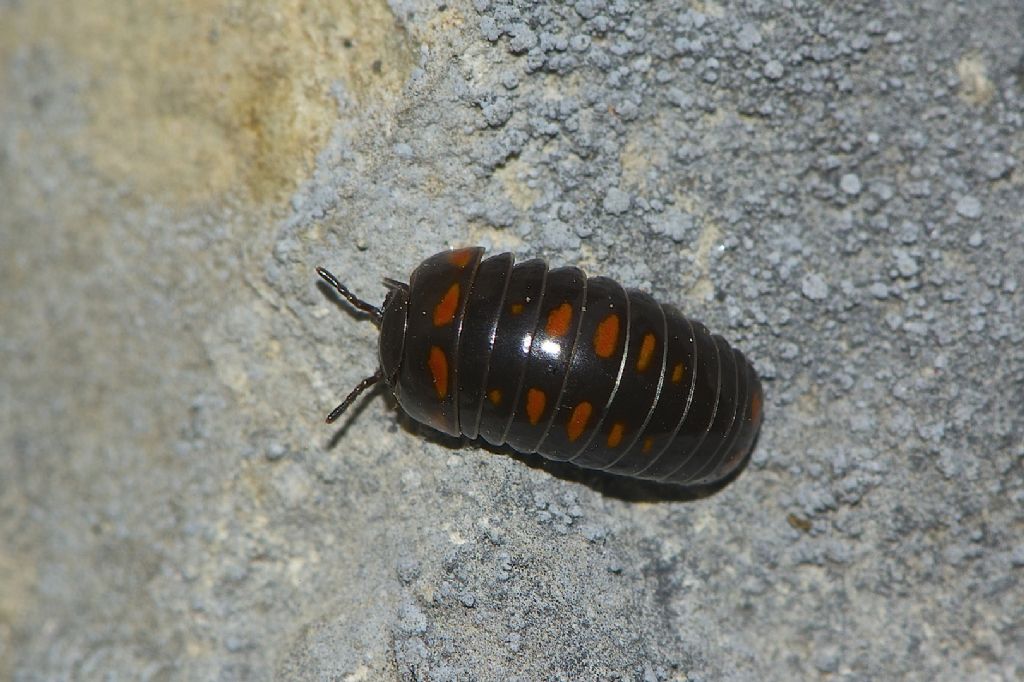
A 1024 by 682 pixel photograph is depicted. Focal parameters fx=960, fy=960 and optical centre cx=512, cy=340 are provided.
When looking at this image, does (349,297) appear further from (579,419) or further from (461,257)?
(579,419)

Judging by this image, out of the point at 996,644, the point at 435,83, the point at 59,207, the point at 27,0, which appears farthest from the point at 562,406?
the point at 27,0

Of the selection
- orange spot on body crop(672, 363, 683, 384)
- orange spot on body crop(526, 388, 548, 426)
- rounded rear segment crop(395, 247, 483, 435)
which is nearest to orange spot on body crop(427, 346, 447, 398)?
rounded rear segment crop(395, 247, 483, 435)

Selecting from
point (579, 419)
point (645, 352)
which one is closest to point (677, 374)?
point (645, 352)

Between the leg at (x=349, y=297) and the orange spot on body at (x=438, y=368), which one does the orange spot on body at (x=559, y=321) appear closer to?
the orange spot on body at (x=438, y=368)

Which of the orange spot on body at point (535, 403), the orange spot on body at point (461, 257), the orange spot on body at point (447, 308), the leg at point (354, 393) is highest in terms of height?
the orange spot on body at point (461, 257)

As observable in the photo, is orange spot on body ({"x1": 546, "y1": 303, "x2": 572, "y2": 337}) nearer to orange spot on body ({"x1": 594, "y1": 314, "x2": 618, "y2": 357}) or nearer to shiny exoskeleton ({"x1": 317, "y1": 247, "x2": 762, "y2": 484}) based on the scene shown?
shiny exoskeleton ({"x1": 317, "y1": 247, "x2": 762, "y2": 484})

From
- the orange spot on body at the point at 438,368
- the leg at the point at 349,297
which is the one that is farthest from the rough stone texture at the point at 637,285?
the orange spot on body at the point at 438,368

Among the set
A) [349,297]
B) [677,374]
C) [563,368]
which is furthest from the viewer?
[349,297]
